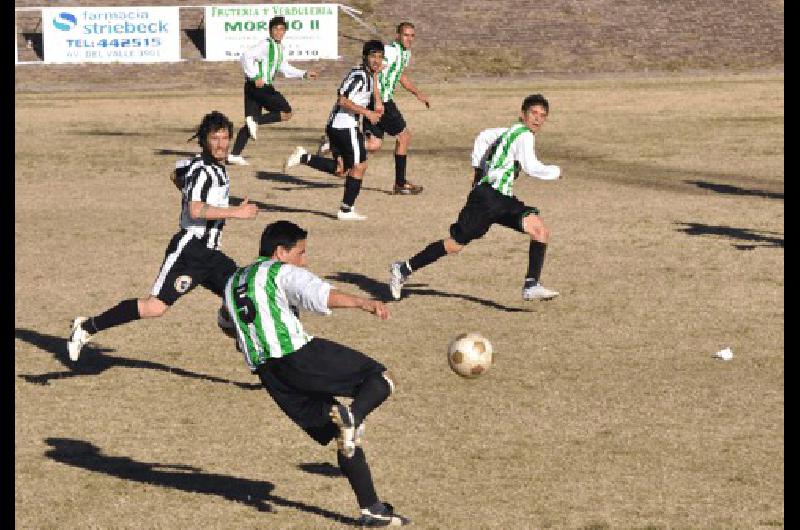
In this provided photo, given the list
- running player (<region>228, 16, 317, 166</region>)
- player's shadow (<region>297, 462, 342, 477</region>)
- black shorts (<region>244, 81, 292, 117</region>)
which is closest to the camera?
player's shadow (<region>297, 462, 342, 477</region>)

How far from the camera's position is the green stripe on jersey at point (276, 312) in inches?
358

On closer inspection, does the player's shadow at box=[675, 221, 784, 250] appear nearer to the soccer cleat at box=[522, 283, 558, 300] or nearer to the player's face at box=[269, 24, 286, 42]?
the soccer cleat at box=[522, 283, 558, 300]

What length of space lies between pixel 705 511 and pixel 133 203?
1501 cm

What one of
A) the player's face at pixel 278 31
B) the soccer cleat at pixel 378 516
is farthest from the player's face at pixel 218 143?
the player's face at pixel 278 31

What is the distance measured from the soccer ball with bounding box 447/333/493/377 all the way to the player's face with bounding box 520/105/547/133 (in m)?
4.56

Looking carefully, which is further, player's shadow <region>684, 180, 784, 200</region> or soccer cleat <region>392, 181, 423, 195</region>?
soccer cleat <region>392, 181, 423, 195</region>

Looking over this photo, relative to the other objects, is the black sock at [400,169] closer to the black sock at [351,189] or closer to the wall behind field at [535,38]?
the black sock at [351,189]

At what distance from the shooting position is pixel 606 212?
21766 millimetres

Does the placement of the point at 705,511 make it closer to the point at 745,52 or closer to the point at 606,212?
the point at 606,212

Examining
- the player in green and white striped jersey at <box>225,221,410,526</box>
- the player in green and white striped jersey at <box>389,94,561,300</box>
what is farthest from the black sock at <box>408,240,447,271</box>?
the player in green and white striped jersey at <box>225,221,410,526</box>

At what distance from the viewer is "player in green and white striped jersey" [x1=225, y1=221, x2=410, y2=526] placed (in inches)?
356

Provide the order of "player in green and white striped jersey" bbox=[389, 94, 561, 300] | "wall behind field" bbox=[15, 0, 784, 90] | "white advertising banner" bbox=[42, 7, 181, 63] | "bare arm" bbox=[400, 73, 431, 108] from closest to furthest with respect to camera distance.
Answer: "player in green and white striped jersey" bbox=[389, 94, 561, 300] → "bare arm" bbox=[400, 73, 431, 108] → "white advertising banner" bbox=[42, 7, 181, 63] → "wall behind field" bbox=[15, 0, 784, 90]
